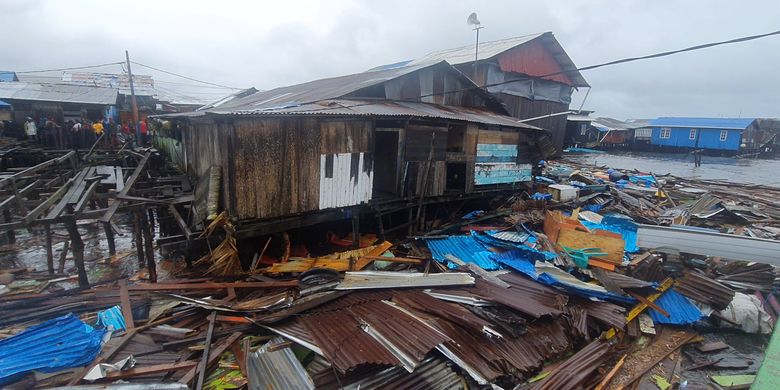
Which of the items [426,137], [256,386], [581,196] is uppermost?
[426,137]

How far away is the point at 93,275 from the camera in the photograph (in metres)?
9.82

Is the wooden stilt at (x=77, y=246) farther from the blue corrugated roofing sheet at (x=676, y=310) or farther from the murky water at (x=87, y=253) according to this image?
the blue corrugated roofing sheet at (x=676, y=310)

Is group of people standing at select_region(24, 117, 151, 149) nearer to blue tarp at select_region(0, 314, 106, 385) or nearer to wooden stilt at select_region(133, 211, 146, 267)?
wooden stilt at select_region(133, 211, 146, 267)

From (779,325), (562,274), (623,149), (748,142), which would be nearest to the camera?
(779,325)

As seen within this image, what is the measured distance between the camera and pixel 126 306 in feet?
21.0

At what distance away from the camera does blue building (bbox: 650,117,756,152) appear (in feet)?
129

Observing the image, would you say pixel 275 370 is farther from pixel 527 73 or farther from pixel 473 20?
pixel 527 73

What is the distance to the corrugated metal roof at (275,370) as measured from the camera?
472 cm

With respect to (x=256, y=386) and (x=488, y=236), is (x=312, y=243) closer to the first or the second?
(x=488, y=236)

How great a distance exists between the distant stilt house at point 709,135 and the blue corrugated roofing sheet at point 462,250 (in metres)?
44.3

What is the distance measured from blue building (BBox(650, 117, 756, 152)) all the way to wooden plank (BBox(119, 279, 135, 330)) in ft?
173

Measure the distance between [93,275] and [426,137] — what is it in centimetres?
1044

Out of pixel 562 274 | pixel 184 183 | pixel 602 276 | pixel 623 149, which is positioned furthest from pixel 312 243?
pixel 623 149

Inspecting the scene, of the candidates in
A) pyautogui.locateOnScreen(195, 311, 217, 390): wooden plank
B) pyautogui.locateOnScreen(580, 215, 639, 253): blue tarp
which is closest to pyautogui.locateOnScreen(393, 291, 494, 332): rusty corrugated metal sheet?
pyautogui.locateOnScreen(195, 311, 217, 390): wooden plank
